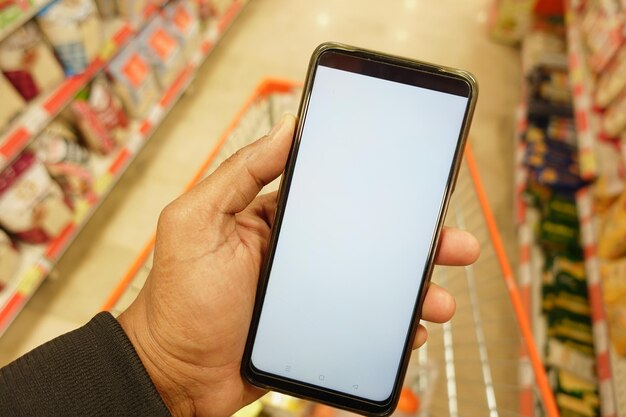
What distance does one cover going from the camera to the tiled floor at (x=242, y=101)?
1.51 m

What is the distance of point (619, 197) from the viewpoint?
4.31ft

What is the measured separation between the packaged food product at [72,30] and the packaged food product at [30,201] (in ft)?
1.08

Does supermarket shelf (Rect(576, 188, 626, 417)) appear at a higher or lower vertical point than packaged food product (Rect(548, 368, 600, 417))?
higher

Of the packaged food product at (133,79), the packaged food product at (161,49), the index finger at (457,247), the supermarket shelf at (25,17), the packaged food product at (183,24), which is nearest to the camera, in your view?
the index finger at (457,247)

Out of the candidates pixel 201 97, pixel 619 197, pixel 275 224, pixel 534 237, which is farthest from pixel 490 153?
pixel 275 224

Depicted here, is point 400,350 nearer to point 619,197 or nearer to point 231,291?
point 231,291

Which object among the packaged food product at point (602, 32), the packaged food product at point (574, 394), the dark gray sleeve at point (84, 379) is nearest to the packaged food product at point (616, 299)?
the packaged food product at point (574, 394)

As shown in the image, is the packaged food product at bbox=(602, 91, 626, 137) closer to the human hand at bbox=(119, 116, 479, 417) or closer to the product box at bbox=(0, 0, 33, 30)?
the human hand at bbox=(119, 116, 479, 417)

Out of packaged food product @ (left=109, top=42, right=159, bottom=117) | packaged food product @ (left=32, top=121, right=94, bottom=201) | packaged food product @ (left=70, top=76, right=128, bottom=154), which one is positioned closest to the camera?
packaged food product @ (left=32, top=121, right=94, bottom=201)

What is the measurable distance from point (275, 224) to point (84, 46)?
1043 millimetres

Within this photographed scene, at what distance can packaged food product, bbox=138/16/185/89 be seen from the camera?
1.71m

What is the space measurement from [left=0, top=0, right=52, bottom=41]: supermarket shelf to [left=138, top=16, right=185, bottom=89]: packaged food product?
524 millimetres

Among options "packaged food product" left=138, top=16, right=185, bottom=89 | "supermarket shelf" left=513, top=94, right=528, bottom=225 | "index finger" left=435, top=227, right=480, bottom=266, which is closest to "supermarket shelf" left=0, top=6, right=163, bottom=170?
"packaged food product" left=138, top=16, right=185, bottom=89

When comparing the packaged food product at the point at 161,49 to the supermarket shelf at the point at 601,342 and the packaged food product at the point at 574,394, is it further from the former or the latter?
the packaged food product at the point at 574,394
